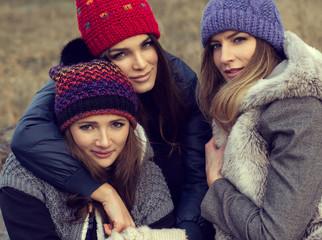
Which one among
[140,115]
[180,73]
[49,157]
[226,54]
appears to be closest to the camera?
[49,157]

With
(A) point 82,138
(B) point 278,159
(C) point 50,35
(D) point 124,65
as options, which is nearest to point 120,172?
(A) point 82,138

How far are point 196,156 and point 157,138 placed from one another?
0.32 m

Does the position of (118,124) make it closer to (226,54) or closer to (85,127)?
(85,127)

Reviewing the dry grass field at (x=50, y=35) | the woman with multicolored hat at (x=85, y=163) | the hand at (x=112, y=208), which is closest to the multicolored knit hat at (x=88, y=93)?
the woman with multicolored hat at (x=85, y=163)

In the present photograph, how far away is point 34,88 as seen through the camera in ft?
20.1

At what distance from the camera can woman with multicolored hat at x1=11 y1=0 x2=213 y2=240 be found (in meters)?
2.23

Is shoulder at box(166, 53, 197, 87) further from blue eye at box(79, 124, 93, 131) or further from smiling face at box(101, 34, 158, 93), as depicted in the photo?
blue eye at box(79, 124, 93, 131)

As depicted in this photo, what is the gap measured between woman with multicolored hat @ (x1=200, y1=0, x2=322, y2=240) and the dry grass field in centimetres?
331

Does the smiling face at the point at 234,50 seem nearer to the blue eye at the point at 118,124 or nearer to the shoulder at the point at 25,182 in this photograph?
the blue eye at the point at 118,124

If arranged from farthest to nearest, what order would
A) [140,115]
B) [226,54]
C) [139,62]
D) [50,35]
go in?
[50,35], [140,115], [139,62], [226,54]

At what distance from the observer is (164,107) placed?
2914 mm

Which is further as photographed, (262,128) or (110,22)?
(110,22)

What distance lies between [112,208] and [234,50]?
1.13 metres

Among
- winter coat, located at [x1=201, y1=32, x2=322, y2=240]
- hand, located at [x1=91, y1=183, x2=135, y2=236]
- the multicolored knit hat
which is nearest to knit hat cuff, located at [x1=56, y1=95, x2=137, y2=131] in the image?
the multicolored knit hat
